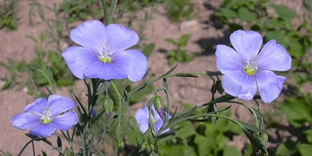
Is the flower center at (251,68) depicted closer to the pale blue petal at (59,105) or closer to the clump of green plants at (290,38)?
the pale blue petal at (59,105)

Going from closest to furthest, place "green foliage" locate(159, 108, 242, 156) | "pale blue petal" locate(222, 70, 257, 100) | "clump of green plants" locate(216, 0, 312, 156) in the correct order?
"pale blue petal" locate(222, 70, 257, 100)
"green foliage" locate(159, 108, 242, 156)
"clump of green plants" locate(216, 0, 312, 156)

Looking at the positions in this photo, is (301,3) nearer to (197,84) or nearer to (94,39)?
(197,84)

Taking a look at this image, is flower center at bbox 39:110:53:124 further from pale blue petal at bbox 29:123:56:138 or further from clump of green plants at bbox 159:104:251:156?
clump of green plants at bbox 159:104:251:156

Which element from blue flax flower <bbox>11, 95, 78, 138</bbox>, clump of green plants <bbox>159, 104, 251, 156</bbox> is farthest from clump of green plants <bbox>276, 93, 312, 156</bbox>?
blue flax flower <bbox>11, 95, 78, 138</bbox>

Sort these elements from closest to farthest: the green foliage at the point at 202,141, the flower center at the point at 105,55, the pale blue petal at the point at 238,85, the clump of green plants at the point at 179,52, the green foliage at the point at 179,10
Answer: the pale blue petal at the point at 238,85
the flower center at the point at 105,55
the green foliage at the point at 202,141
the clump of green plants at the point at 179,52
the green foliage at the point at 179,10

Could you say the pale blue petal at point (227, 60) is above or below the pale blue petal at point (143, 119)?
above

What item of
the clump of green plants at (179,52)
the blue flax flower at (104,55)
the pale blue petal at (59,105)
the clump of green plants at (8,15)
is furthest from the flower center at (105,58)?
the clump of green plants at (8,15)
